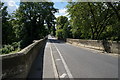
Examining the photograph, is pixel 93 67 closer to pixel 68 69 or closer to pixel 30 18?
pixel 68 69

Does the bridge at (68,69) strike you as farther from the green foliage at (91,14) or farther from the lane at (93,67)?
the green foliage at (91,14)

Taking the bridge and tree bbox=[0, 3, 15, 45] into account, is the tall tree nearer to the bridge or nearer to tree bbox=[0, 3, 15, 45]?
tree bbox=[0, 3, 15, 45]

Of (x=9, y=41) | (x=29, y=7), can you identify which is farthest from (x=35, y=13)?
(x=9, y=41)

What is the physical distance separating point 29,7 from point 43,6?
4602mm

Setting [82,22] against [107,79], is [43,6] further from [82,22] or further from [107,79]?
[107,79]

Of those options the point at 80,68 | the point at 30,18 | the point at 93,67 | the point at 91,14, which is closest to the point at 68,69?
the point at 80,68

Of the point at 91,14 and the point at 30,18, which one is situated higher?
the point at 30,18

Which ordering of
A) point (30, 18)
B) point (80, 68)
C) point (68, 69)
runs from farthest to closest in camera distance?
point (30, 18) < point (80, 68) < point (68, 69)

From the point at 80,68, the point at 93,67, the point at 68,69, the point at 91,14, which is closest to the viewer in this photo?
the point at 68,69

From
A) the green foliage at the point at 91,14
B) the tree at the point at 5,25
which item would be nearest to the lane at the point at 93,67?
the green foliage at the point at 91,14

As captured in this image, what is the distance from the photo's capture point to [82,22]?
2928cm

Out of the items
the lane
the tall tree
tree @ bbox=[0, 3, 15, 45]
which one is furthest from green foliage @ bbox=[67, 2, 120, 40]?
tree @ bbox=[0, 3, 15, 45]

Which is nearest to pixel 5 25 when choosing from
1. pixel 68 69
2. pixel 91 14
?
pixel 91 14

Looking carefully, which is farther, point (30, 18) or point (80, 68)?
point (30, 18)
